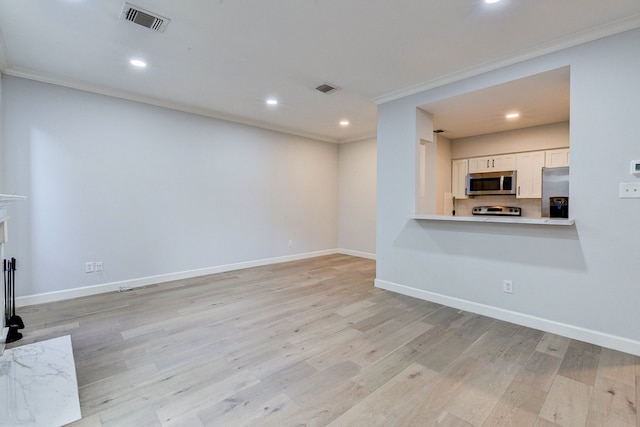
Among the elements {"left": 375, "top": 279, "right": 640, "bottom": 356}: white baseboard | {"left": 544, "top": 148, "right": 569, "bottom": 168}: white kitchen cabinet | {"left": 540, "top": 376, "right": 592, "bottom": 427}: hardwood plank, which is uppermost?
{"left": 544, "top": 148, "right": 569, "bottom": 168}: white kitchen cabinet

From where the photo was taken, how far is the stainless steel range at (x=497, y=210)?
16.1 feet

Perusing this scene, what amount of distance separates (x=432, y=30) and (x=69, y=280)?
4.76m

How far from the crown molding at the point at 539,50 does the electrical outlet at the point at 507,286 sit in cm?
213

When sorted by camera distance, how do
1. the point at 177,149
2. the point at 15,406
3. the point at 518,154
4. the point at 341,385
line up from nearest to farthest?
the point at 15,406
the point at 341,385
the point at 177,149
the point at 518,154

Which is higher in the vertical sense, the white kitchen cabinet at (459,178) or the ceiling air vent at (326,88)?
the ceiling air vent at (326,88)

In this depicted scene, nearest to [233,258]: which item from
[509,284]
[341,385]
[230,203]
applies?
[230,203]

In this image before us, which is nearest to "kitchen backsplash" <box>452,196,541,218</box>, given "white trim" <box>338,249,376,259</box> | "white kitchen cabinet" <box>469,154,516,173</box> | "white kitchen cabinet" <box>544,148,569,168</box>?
"white kitchen cabinet" <box>469,154,516,173</box>

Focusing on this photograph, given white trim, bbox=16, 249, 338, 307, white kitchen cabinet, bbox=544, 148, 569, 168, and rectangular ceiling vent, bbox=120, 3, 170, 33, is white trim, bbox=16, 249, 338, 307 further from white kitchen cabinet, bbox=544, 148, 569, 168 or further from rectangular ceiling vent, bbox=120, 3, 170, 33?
white kitchen cabinet, bbox=544, 148, 569, 168

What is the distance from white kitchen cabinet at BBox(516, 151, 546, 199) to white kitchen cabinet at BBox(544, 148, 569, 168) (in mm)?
50

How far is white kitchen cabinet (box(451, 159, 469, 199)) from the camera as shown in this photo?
5441mm

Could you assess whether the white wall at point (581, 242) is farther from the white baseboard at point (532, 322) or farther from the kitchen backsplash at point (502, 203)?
the kitchen backsplash at point (502, 203)

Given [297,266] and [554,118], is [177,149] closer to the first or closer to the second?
[297,266]

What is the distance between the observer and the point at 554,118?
412 cm

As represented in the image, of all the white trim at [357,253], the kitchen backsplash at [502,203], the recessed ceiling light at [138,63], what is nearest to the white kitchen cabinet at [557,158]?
the kitchen backsplash at [502,203]
